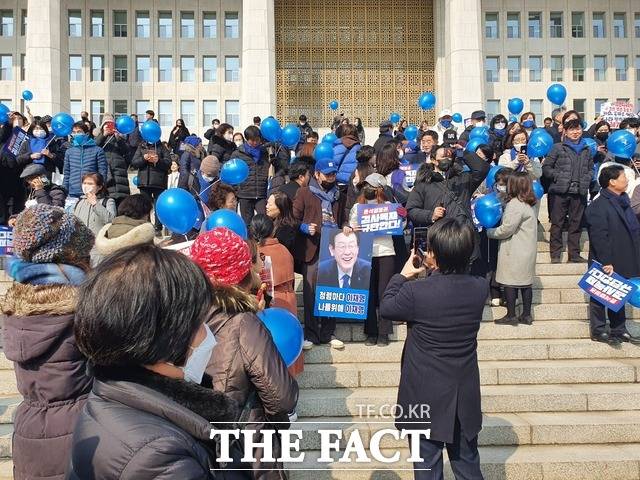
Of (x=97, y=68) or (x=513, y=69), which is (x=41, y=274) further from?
(x=513, y=69)

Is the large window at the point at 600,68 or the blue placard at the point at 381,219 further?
the large window at the point at 600,68

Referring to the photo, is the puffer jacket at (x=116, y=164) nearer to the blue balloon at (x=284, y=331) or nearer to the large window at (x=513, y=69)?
the blue balloon at (x=284, y=331)

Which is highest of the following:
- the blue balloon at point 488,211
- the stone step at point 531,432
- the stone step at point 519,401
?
the blue balloon at point 488,211

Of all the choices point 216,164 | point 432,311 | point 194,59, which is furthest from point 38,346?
point 194,59

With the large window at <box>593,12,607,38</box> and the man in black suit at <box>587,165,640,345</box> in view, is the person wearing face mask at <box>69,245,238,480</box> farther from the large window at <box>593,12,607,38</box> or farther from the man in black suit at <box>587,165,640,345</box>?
the large window at <box>593,12,607,38</box>

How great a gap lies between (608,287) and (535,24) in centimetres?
3957

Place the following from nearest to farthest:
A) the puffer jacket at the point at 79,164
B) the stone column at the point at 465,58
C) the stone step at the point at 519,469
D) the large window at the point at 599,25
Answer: the stone step at the point at 519,469 → the puffer jacket at the point at 79,164 → the stone column at the point at 465,58 → the large window at the point at 599,25

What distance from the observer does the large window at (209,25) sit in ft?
129

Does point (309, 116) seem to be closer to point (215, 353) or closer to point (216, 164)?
point (216, 164)

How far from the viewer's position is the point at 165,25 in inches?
1549

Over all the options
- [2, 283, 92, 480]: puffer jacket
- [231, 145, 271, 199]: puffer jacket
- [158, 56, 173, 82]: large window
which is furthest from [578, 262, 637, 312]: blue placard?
[158, 56, 173, 82]: large window

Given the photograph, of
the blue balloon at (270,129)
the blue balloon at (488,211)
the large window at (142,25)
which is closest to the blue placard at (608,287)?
the blue balloon at (488,211)

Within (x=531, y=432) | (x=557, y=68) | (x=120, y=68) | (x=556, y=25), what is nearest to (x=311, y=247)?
(x=531, y=432)

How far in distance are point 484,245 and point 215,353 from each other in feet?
17.6
